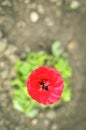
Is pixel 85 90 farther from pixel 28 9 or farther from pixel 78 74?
pixel 28 9

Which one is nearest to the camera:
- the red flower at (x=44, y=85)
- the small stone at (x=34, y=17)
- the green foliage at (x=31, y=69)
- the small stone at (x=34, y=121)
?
the red flower at (x=44, y=85)

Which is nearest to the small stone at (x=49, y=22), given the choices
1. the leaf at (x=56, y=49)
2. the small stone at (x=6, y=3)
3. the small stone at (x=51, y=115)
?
the leaf at (x=56, y=49)

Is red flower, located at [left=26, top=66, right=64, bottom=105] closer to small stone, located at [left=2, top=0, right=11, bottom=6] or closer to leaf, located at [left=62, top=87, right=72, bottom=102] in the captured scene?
leaf, located at [left=62, top=87, right=72, bottom=102]

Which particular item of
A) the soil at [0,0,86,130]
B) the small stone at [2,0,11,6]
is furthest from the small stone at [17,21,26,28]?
the small stone at [2,0,11,6]

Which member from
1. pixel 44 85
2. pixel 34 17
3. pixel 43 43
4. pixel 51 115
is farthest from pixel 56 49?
pixel 44 85

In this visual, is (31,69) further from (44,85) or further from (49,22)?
(44,85)

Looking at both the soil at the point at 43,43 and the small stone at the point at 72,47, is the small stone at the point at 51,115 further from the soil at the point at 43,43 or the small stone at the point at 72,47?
the small stone at the point at 72,47

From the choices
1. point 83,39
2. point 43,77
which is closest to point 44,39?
point 83,39
